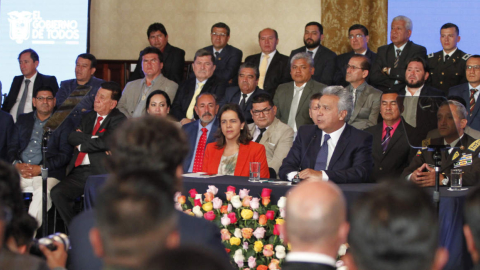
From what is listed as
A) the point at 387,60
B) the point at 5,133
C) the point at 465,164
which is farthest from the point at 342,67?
the point at 5,133

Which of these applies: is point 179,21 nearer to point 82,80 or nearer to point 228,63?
point 228,63

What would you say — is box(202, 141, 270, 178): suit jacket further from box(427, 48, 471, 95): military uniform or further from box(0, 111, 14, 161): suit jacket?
box(427, 48, 471, 95): military uniform

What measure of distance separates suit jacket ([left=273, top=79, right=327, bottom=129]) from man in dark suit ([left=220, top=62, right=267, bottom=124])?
0.76ft

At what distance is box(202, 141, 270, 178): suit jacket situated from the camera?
13.7 ft

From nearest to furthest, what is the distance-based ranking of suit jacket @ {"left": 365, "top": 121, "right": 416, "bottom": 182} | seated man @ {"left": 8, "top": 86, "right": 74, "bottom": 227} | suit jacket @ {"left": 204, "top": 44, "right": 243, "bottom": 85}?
suit jacket @ {"left": 365, "top": 121, "right": 416, "bottom": 182}, seated man @ {"left": 8, "top": 86, "right": 74, "bottom": 227}, suit jacket @ {"left": 204, "top": 44, "right": 243, "bottom": 85}

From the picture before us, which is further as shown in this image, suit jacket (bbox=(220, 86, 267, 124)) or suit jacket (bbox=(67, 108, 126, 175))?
suit jacket (bbox=(220, 86, 267, 124))

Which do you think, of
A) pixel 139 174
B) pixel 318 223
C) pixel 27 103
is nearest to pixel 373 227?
pixel 318 223

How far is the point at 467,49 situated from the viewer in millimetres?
6660

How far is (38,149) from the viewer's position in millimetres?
5309

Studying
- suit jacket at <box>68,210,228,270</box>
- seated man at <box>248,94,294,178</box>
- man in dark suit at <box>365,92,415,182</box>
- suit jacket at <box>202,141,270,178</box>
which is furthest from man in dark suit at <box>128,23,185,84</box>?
suit jacket at <box>68,210,228,270</box>

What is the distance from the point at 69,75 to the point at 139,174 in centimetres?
655

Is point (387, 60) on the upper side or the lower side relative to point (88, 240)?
upper

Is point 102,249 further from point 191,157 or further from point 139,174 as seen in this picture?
point 191,157

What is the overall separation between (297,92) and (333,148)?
75.8 inches
